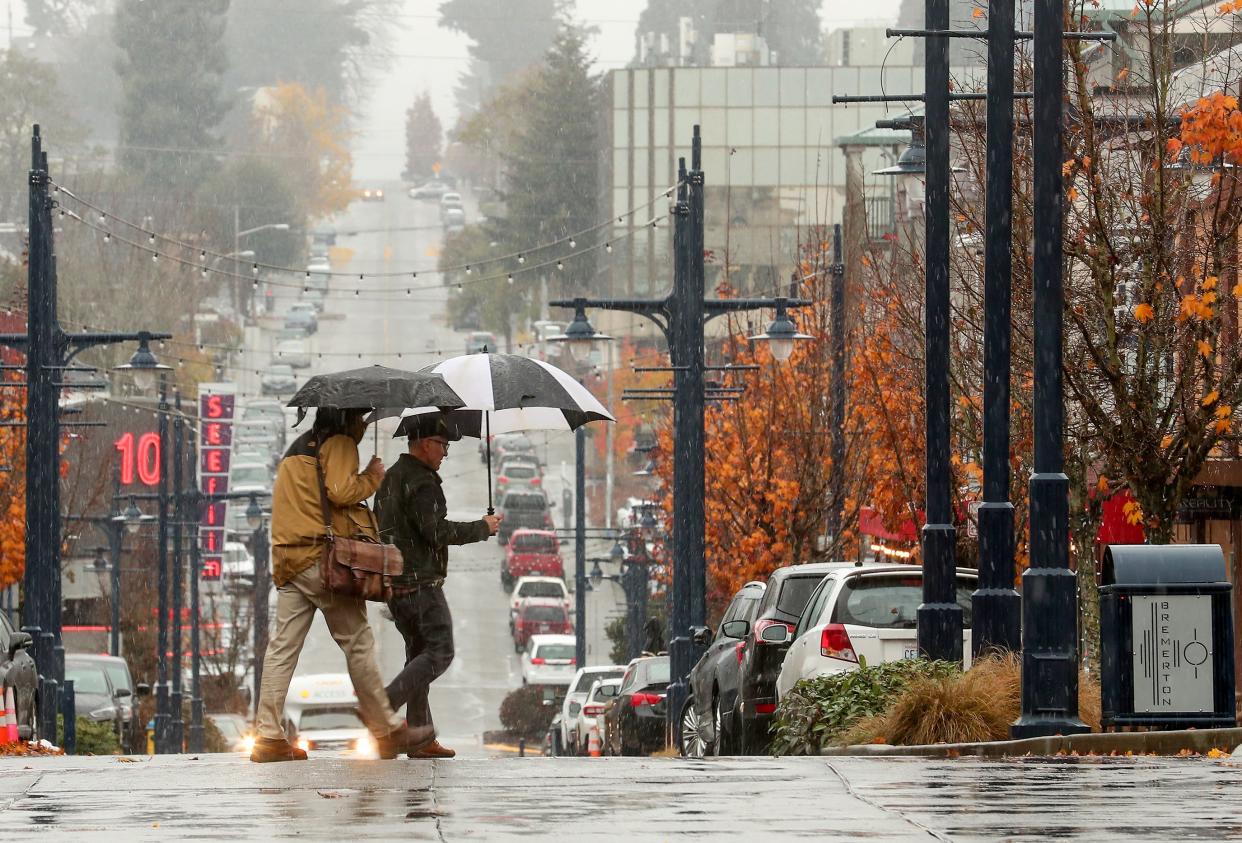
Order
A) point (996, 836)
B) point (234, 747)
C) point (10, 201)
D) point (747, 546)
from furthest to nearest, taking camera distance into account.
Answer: point (10, 201) → point (234, 747) → point (747, 546) → point (996, 836)

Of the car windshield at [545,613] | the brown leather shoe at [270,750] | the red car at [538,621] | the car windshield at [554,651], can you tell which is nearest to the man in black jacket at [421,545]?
the brown leather shoe at [270,750]

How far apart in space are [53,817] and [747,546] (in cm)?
2874

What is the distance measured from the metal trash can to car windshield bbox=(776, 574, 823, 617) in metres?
5.42

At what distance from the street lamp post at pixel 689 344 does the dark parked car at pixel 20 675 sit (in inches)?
340

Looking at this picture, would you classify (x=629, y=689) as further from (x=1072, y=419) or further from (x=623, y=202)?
(x=623, y=202)

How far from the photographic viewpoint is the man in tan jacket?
1242 cm

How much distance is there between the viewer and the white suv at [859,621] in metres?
16.8

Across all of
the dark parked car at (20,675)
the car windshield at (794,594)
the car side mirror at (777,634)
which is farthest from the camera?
the dark parked car at (20,675)

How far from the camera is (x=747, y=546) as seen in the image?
38.1 meters

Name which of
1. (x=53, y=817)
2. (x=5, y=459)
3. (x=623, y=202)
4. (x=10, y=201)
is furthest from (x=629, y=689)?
(x=10, y=201)

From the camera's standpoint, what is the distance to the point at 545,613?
68812 millimetres

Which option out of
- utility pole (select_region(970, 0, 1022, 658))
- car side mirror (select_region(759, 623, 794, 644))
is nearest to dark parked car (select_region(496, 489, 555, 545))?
car side mirror (select_region(759, 623, 794, 644))

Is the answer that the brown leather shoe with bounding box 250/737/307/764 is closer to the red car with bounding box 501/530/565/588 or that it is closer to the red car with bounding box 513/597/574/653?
the red car with bounding box 513/597/574/653

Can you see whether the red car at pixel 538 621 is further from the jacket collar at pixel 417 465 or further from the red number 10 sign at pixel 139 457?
the jacket collar at pixel 417 465
